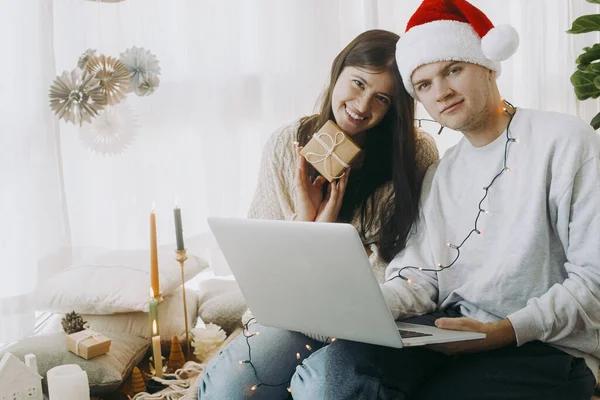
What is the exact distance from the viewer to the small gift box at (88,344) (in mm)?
1624

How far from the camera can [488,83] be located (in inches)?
52.9

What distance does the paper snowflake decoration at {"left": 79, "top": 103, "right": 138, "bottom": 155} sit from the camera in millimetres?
2051

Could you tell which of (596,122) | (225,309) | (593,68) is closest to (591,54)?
(593,68)

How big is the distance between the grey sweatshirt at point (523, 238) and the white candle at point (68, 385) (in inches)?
29.6

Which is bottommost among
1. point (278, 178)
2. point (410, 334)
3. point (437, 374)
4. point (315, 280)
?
point (437, 374)

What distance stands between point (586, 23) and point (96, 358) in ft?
5.57

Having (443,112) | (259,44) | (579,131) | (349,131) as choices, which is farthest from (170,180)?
(579,131)

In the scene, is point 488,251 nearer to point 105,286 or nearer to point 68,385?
point 68,385

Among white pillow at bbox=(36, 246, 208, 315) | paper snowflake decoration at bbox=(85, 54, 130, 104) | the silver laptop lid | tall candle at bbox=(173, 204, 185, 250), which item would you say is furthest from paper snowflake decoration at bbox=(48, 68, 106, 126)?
the silver laptop lid

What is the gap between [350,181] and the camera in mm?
1681

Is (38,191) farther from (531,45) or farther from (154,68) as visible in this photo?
(531,45)

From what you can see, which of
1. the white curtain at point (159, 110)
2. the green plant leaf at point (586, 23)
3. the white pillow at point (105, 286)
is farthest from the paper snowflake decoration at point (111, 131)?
the green plant leaf at point (586, 23)

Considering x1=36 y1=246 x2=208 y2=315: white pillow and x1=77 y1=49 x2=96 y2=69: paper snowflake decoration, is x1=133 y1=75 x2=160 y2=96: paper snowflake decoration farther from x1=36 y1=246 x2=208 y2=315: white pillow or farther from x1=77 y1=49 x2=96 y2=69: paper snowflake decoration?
x1=36 y1=246 x2=208 y2=315: white pillow

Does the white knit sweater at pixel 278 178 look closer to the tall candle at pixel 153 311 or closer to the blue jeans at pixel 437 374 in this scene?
the tall candle at pixel 153 311
